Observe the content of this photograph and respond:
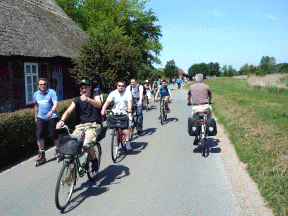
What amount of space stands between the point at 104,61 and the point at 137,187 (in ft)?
34.8

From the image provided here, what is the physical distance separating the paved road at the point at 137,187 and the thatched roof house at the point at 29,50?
7.18m

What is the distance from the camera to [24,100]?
14016mm

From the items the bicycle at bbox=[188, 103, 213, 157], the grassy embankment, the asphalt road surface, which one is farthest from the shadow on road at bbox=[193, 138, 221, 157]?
the grassy embankment

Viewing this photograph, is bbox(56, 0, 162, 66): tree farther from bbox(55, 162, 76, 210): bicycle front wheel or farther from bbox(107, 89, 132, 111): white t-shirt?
bbox(55, 162, 76, 210): bicycle front wheel

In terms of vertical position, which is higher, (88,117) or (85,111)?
(85,111)

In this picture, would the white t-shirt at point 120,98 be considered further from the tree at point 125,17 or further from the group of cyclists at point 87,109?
the tree at point 125,17

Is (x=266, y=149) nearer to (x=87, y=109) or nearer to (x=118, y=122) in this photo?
(x=118, y=122)

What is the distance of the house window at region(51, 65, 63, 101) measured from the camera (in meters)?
17.4

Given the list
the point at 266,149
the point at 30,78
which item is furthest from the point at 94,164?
the point at 30,78

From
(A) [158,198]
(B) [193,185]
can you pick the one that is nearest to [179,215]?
(A) [158,198]

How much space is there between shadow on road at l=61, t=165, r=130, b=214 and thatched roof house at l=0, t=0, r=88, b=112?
8249 millimetres

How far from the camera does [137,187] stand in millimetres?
4746

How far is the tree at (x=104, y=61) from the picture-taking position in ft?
46.5

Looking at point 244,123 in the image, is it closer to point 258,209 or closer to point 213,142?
point 213,142
